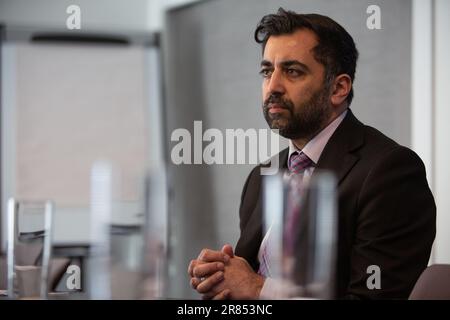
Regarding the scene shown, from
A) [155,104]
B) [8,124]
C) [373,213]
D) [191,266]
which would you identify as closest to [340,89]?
[373,213]

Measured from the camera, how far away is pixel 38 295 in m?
1.56

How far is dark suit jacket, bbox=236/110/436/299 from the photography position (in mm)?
1596

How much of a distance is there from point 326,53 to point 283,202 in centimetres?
40

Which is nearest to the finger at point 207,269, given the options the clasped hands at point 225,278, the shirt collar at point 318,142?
the clasped hands at point 225,278

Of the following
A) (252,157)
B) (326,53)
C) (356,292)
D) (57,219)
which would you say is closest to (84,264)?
(57,219)

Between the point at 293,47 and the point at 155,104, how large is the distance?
0.40m

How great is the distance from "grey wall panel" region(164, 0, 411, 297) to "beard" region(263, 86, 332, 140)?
0.13 ft

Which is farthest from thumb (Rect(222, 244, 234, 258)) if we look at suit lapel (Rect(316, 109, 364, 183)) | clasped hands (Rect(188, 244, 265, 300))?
suit lapel (Rect(316, 109, 364, 183))

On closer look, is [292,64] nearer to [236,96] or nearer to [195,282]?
[236,96]

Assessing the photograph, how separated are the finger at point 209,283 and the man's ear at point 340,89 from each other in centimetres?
→ 53

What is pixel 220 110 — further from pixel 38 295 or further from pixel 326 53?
pixel 38 295

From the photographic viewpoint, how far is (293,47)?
1.71 meters

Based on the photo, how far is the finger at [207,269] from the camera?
1646 mm

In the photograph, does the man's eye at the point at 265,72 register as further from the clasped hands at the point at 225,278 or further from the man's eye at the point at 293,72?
the clasped hands at the point at 225,278
